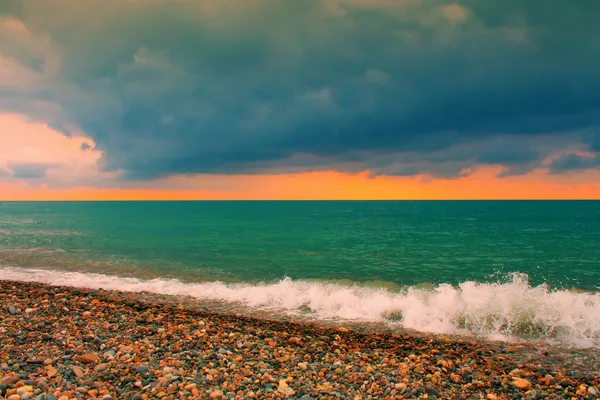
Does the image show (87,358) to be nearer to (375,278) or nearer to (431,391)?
(431,391)

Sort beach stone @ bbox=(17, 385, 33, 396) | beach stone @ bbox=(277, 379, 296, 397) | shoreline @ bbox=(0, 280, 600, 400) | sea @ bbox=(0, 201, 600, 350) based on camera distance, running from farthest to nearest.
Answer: sea @ bbox=(0, 201, 600, 350)
shoreline @ bbox=(0, 280, 600, 400)
beach stone @ bbox=(277, 379, 296, 397)
beach stone @ bbox=(17, 385, 33, 396)

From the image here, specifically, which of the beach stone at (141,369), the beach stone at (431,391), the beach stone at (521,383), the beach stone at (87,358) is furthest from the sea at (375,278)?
the beach stone at (87,358)

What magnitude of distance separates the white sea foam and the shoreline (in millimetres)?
1396

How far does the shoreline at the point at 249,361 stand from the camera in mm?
7863

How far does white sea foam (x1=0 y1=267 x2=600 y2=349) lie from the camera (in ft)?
43.3

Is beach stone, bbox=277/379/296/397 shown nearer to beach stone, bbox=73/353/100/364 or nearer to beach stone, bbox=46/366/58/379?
beach stone, bbox=73/353/100/364

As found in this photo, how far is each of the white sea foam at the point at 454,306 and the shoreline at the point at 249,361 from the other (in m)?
1.40

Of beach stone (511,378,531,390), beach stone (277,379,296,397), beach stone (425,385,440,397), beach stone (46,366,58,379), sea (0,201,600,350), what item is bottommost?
sea (0,201,600,350)

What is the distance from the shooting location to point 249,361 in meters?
9.24

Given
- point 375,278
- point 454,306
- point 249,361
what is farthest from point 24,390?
point 375,278

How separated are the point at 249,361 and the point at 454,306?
8966 mm

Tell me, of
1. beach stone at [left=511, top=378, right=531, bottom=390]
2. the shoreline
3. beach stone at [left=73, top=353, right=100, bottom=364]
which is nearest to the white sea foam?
the shoreline

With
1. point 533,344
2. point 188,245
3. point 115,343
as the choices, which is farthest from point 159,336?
point 188,245

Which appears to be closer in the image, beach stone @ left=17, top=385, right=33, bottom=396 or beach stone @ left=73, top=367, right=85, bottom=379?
beach stone @ left=17, top=385, right=33, bottom=396
